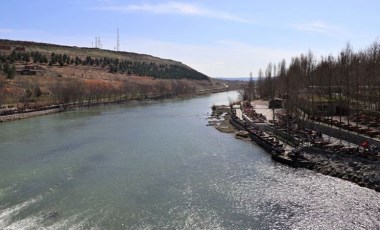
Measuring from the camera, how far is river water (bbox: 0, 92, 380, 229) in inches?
1045

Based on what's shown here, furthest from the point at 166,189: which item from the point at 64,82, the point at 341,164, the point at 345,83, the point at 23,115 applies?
the point at 64,82

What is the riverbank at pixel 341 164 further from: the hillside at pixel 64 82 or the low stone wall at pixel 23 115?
the hillside at pixel 64 82

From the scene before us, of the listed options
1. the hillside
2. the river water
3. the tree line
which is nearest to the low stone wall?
the hillside

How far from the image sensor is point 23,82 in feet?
374

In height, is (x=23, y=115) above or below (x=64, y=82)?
below

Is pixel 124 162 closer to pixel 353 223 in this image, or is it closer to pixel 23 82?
pixel 353 223

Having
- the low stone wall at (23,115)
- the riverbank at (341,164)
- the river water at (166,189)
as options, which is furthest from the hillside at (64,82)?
the riverbank at (341,164)

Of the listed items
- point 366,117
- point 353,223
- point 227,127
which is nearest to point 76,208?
point 353,223

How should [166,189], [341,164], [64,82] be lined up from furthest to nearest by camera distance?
[64,82] → [341,164] → [166,189]

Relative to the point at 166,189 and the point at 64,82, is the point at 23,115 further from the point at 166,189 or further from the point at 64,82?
the point at 166,189

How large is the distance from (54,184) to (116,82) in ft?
420

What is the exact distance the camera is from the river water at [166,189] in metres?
26.5

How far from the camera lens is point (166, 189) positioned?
33.2 meters

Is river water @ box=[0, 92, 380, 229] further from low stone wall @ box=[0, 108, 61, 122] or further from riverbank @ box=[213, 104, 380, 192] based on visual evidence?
low stone wall @ box=[0, 108, 61, 122]
